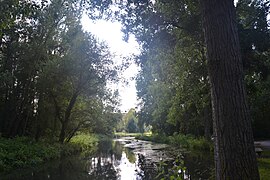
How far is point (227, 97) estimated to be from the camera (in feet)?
10.4

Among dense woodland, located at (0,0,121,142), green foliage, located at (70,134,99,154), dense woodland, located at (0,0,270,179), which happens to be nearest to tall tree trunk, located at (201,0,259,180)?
dense woodland, located at (0,0,270,179)

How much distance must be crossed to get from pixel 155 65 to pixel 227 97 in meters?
10.7

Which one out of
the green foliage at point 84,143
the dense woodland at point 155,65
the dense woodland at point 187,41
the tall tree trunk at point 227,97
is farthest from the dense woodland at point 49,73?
the tall tree trunk at point 227,97

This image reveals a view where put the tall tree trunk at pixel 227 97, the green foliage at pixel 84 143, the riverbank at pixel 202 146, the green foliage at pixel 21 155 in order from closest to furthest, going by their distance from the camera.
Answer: the tall tree trunk at pixel 227 97
the riverbank at pixel 202 146
the green foliage at pixel 21 155
the green foliage at pixel 84 143

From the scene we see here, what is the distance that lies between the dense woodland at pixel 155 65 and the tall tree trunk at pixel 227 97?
0.01m

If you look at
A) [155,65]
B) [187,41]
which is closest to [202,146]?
[155,65]

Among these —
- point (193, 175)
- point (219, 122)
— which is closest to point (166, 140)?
point (193, 175)

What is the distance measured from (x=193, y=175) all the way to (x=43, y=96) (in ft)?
56.0

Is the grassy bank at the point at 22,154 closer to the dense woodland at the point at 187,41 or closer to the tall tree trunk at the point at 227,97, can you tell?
the dense woodland at the point at 187,41

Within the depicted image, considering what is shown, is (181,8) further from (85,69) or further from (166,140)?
(166,140)

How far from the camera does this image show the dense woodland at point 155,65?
322 cm

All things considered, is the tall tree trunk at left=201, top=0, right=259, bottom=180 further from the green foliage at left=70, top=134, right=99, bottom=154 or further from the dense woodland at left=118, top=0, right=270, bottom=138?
the green foliage at left=70, top=134, right=99, bottom=154

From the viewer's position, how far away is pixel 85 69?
22547 millimetres

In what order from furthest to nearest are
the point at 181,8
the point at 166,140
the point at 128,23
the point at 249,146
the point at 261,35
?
the point at 166,140
the point at 261,35
the point at 181,8
the point at 128,23
the point at 249,146
